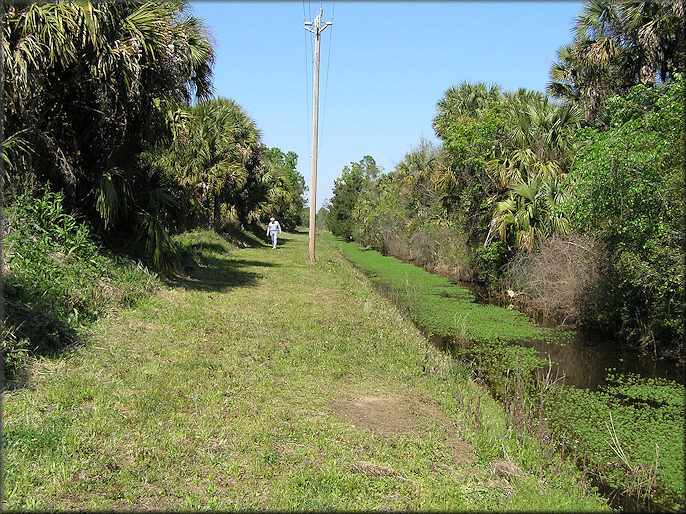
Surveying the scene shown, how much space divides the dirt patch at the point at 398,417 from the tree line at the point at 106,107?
639 centimetres

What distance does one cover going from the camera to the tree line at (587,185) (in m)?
8.84

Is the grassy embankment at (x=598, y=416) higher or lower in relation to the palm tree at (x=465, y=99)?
lower

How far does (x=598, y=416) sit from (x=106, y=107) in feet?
32.2

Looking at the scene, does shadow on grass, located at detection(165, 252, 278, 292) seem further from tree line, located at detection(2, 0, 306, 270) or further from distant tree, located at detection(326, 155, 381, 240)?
distant tree, located at detection(326, 155, 381, 240)

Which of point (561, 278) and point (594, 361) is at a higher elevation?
point (561, 278)

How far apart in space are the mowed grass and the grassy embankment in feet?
2.25

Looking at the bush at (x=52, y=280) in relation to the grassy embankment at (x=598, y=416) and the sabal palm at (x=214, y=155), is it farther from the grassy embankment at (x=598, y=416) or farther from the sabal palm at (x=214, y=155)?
the sabal palm at (x=214, y=155)

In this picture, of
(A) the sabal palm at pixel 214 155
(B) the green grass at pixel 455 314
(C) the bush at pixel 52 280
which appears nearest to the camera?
(C) the bush at pixel 52 280

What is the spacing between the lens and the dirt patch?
5.21 m

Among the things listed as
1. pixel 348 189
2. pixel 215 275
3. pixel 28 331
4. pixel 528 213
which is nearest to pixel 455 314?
pixel 528 213

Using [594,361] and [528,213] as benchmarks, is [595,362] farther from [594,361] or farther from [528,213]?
[528,213]

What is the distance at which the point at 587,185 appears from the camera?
10188 millimetres

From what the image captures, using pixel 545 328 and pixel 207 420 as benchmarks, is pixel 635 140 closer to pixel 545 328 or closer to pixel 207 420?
pixel 545 328

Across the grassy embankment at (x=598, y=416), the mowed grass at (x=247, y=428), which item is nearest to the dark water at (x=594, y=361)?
the grassy embankment at (x=598, y=416)
